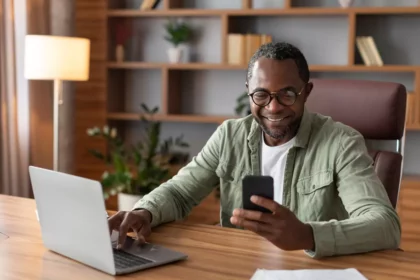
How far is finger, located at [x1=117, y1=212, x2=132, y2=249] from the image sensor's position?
4.89 ft

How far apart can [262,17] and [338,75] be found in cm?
59

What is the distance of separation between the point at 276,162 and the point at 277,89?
0.26 metres

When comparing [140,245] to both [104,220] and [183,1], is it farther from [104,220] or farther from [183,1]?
[183,1]

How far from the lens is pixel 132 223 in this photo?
62.4 inches

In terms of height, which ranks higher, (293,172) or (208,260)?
(293,172)

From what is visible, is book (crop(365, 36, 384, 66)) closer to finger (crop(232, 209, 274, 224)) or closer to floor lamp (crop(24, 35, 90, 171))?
floor lamp (crop(24, 35, 90, 171))

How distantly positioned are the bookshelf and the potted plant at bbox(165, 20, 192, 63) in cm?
7

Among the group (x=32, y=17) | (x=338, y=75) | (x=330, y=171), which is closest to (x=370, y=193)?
(x=330, y=171)

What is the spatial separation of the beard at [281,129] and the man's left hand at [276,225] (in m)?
0.49

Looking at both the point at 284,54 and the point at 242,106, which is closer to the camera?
the point at 284,54

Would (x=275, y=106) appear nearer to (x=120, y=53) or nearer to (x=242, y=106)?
(x=242, y=106)

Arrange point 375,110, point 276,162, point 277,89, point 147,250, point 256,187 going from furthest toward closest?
point 375,110
point 276,162
point 277,89
point 147,250
point 256,187

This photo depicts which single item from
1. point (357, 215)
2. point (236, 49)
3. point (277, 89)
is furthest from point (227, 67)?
point (357, 215)

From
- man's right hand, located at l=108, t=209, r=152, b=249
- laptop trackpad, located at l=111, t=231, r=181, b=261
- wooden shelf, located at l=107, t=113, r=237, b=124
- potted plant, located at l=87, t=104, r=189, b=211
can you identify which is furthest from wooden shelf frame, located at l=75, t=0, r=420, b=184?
laptop trackpad, located at l=111, t=231, r=181, b=261
